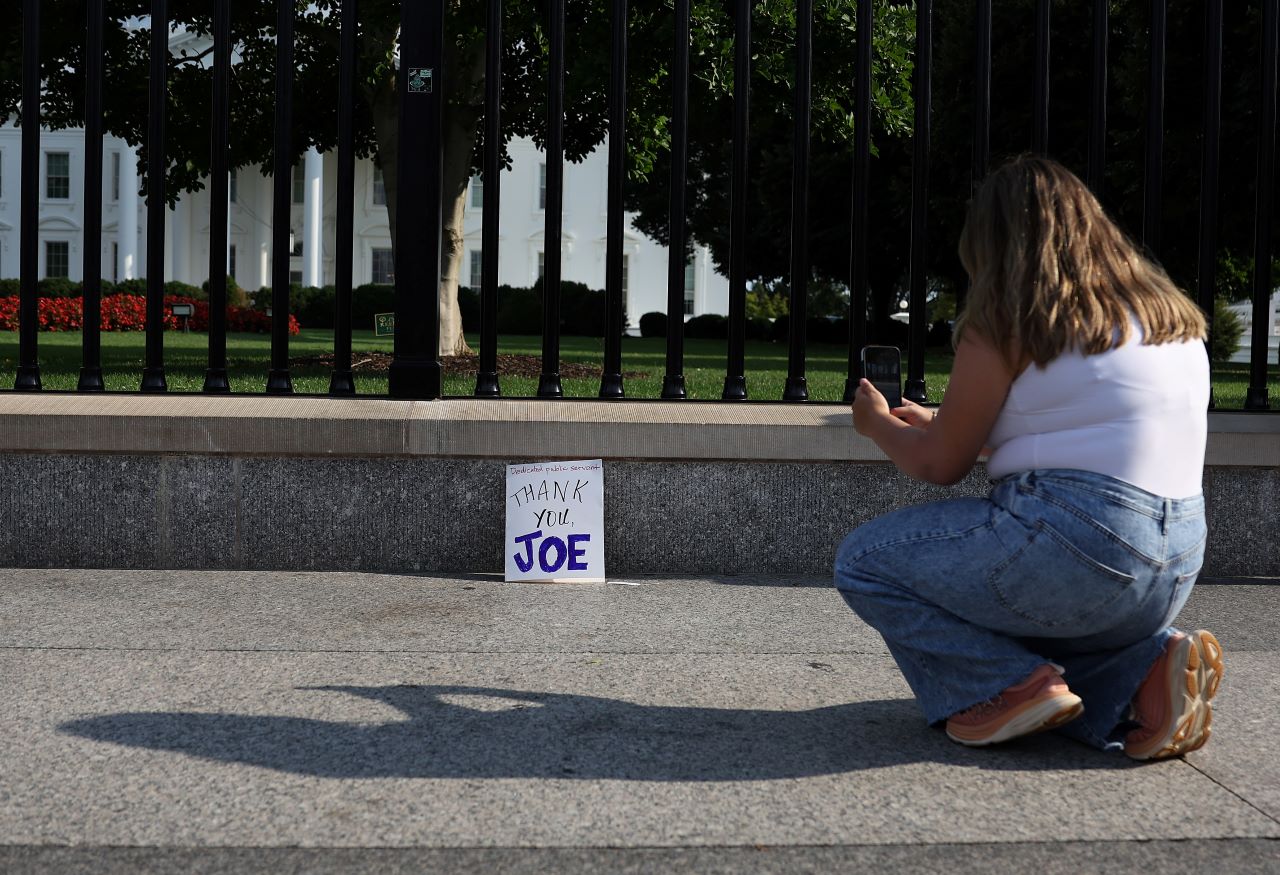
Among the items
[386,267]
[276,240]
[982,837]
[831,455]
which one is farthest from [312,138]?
[386,267]

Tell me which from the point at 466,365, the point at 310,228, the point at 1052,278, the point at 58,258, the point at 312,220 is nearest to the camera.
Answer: the point at 1052,278

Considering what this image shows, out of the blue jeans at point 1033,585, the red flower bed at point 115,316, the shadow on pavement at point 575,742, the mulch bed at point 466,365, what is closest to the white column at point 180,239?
the red flower bed at point 115,316

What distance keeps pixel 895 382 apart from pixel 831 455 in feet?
5.25

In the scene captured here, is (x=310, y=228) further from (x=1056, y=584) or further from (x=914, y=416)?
(x=1056, y=584)

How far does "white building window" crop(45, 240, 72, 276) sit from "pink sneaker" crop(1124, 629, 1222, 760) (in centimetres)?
5490

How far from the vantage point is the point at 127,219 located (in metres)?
50.7

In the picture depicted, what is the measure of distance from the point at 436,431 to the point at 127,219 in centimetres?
4928

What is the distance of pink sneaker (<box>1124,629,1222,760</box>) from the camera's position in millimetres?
3025

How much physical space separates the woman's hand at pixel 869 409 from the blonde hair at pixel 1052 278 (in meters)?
0.22

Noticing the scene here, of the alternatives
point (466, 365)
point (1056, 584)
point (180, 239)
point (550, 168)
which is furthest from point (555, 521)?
point (180, 239)

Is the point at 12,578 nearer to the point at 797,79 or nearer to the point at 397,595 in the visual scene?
the point at 397,595

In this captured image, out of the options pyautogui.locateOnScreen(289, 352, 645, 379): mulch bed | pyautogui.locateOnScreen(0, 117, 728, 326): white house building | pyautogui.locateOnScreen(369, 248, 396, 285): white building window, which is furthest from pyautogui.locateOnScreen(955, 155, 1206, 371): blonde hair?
pyautogui.locateOnScreen(369, 248, 396, 285): white building window

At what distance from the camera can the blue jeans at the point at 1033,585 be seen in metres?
2.94

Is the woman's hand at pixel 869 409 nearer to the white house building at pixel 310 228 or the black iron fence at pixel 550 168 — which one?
the black iron fence at pixel 550 168
